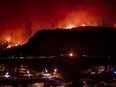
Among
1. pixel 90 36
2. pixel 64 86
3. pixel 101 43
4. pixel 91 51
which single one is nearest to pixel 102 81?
pixel 64 86

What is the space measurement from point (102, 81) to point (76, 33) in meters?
104

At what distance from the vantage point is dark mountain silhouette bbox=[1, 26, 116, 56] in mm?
145000

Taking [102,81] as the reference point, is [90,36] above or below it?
above

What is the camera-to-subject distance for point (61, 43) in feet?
514

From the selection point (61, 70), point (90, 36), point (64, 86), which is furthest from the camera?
point (90, 36)

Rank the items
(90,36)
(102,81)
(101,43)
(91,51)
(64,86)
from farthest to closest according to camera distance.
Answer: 1. (90,36)
2. (101,43)
3. (91,51)
4. (102,81)
5. (64,86)

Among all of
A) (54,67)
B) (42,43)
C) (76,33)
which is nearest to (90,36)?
(76,33)

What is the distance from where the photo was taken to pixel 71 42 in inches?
6220

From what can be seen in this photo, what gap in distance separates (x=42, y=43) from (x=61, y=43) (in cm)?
799

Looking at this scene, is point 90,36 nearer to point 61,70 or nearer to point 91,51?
point 91,51

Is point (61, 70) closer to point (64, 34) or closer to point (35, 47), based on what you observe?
point (35, 47)

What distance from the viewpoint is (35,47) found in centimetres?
15650

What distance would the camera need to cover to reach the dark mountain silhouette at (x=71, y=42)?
476ft

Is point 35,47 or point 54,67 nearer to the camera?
point 54,67
